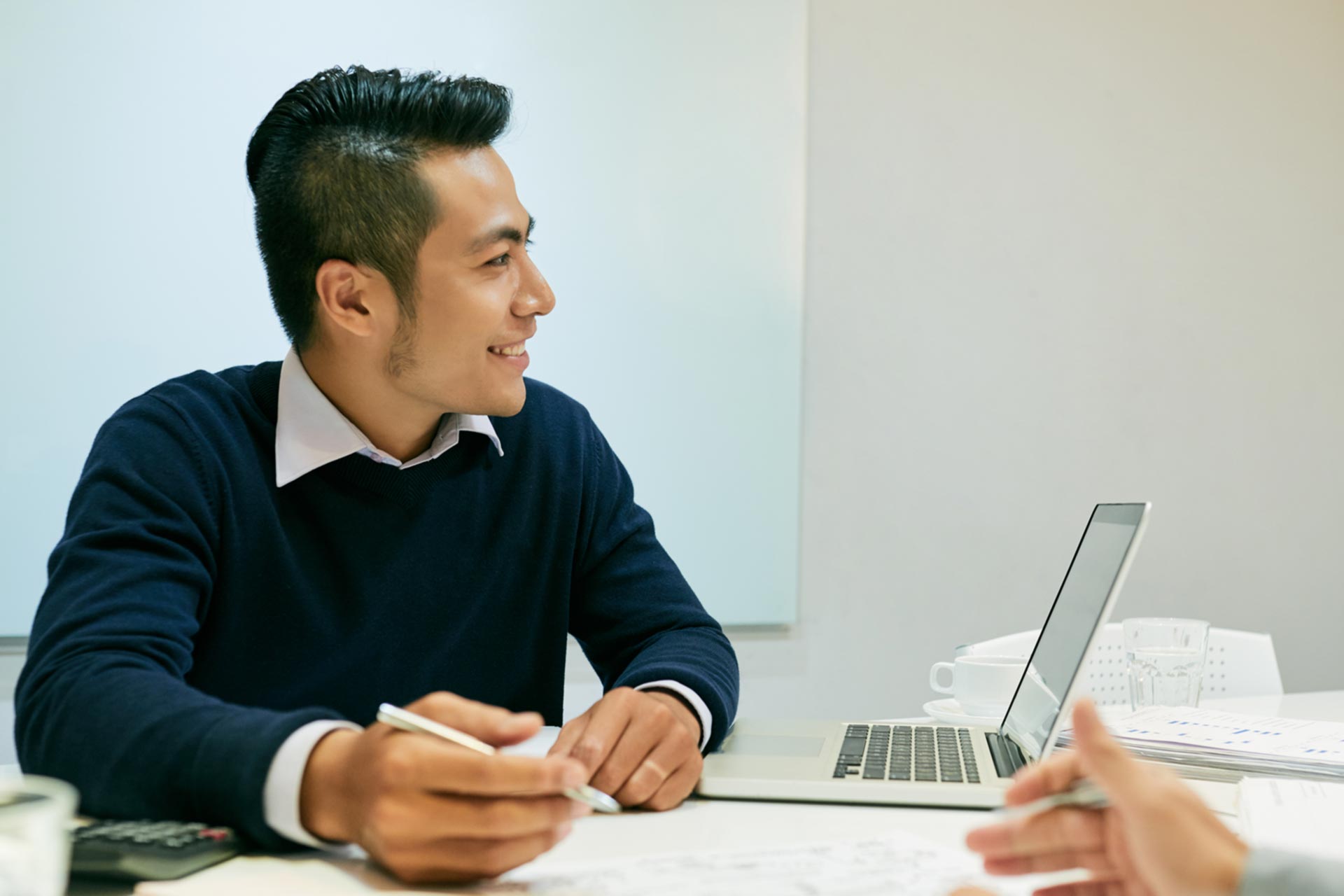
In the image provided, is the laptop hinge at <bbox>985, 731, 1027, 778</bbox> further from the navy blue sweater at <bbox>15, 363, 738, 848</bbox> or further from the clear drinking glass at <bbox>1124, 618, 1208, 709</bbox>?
the clear drinking glass at <bbox>1124, 618, 1208, 709</bbox>

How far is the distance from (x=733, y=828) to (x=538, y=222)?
1832mm

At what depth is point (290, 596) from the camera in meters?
1.29

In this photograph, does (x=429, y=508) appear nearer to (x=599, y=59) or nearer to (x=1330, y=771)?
(x=1330, y=771)

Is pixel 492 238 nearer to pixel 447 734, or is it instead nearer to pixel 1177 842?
pixel 447 734

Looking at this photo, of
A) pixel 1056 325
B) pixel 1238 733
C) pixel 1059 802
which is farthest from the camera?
pixel 1056 325

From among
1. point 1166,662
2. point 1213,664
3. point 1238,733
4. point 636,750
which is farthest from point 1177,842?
point 1213,664

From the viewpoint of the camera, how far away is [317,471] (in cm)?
133

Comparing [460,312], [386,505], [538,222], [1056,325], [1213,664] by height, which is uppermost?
[538,222]

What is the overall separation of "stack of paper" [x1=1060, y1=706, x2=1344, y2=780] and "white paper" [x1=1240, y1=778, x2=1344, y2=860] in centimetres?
5

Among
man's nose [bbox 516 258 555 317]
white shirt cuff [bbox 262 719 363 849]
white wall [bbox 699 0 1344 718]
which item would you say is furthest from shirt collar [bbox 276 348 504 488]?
white wall [bbox 699 0 1344 718]

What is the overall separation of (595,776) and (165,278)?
5.76 feet

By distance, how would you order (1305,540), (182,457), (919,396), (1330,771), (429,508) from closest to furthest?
(1330,771) → (182,457) → (429,508) → (919,396) → (1305,540)

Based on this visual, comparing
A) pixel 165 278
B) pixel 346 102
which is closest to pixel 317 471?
pixel 346 102

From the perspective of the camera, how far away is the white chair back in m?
1.78
